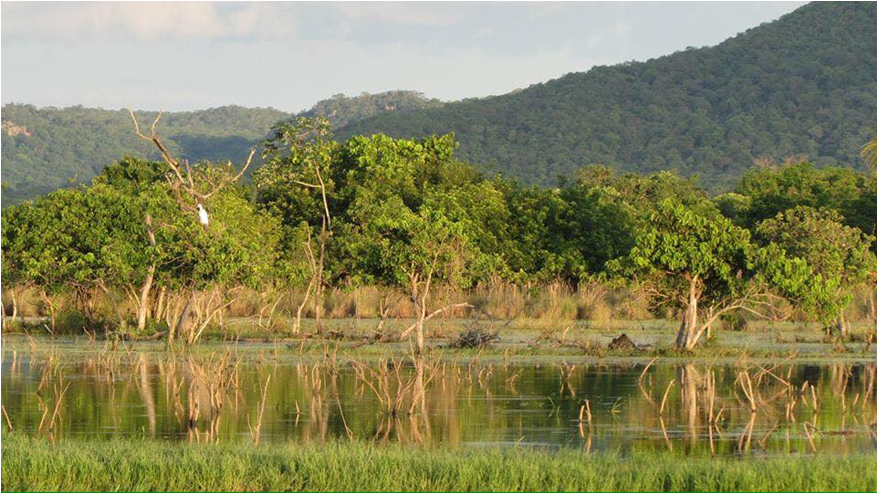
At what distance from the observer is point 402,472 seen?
13727 millimetres

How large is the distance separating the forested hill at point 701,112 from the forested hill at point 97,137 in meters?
30.8

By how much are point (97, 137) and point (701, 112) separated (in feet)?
236

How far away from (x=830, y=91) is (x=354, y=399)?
3343 inches

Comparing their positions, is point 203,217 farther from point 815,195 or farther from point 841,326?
point 815,195

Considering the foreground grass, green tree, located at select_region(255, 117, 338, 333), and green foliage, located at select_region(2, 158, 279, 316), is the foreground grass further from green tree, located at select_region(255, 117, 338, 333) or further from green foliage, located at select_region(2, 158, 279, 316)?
green tree, located at select_region(255, 117, 338, 333)

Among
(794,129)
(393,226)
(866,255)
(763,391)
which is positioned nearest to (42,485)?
(763,391)

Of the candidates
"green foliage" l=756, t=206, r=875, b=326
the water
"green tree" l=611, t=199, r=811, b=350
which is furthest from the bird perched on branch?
"green foliage" l=756, t=206, r=875, b=326

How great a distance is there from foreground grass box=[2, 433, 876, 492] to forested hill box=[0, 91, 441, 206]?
4235 inches

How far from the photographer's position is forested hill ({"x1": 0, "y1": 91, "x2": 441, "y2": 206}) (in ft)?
439

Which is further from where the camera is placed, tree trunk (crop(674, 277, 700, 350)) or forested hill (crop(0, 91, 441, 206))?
forested hill (crop(0, 91, 441, 206))

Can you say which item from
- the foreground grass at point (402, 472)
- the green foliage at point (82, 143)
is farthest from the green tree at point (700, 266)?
the green foliage at point (82, 143)

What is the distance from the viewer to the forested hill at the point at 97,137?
439 ft

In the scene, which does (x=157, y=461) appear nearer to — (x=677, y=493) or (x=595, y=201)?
(x=677, y=493)

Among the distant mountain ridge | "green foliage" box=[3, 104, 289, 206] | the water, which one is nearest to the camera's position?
the water
